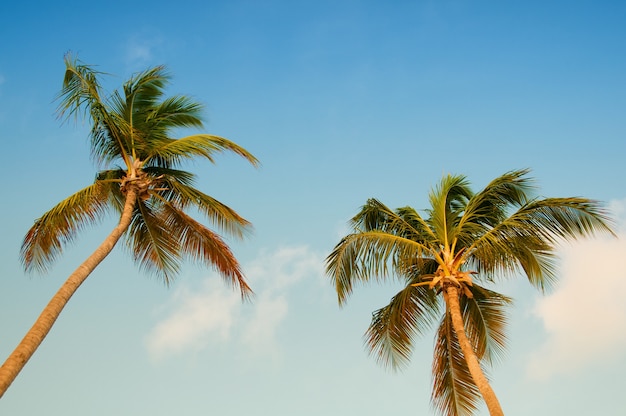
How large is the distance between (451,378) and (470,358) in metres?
1.68

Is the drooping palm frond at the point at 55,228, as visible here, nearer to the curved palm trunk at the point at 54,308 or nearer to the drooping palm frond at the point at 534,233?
the curved palm trunk at the point at 54,308

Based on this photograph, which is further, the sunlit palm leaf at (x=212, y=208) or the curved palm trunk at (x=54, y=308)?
the sunlit palm leaf at (x=212, y=208)

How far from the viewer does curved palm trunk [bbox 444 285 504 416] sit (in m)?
12.4

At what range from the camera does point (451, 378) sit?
580 inches

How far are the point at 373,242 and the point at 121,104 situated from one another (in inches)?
272

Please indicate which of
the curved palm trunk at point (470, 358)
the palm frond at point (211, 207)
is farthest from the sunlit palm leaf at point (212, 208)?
the curved palm trunk at point (470, 358)

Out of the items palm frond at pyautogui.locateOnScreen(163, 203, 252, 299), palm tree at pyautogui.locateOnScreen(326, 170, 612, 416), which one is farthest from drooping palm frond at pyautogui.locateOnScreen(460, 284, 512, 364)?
palm frond at pyautogui.locateOnScreen(163, 203, 252, 299)

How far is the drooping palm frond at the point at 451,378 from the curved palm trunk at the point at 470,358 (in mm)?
1037

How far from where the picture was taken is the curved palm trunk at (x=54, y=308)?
902 centimetres

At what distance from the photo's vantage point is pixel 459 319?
13703 mm

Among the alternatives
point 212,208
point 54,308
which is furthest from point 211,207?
point 54,308

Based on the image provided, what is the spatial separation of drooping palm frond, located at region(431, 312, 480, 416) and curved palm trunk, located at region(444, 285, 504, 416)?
104 centimetres

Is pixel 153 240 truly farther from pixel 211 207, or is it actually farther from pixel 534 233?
pixel 534 233

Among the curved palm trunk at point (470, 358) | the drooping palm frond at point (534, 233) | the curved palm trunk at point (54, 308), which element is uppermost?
the drooping palm frond at point (534, 233)
